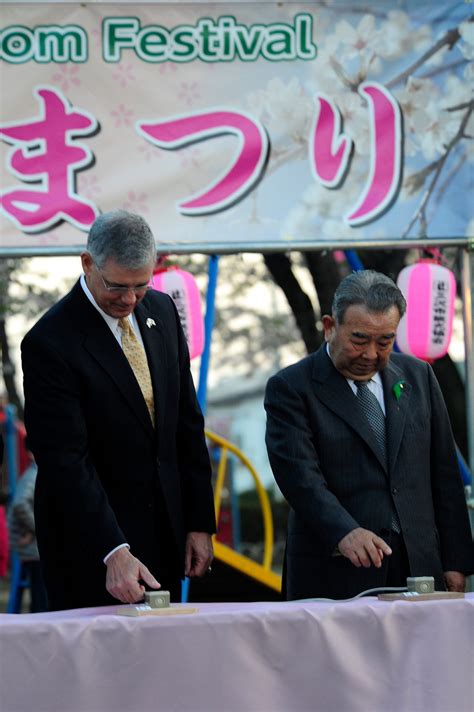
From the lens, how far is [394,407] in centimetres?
375

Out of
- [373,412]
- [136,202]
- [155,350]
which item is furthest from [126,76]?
[373,412]

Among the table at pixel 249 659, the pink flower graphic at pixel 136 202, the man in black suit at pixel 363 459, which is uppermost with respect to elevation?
the pink flower graphic at pixel 136 202

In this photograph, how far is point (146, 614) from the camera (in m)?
2.61

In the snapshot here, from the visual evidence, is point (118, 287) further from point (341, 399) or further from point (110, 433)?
point (341, 399)

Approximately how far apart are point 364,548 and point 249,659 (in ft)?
3.07

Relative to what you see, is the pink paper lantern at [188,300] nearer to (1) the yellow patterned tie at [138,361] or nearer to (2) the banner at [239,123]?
(2) the banner at [239,123]

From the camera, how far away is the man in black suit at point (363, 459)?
3637mm

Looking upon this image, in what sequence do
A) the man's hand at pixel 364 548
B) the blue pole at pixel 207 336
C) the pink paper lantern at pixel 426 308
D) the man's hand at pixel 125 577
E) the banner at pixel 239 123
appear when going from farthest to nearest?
the pink paper lantern at pixel 426 308, the blue pole at pixel 207 336, the banner at pixel 239 123, the man's hand at pixel 364 548, the man's hand at pixel 125 577

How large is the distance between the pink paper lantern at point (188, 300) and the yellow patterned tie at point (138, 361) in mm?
1724

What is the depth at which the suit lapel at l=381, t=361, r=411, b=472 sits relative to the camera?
3.70 m

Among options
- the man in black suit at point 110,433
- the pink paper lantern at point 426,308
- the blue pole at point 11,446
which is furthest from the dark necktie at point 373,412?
the blue pole at point 11,446

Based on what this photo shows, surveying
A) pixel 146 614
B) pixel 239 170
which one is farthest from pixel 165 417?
pixel 239 170

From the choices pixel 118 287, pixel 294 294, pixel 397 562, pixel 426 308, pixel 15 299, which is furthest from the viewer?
pixel 15 299

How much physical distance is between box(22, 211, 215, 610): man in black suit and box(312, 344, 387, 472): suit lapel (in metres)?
0.44
